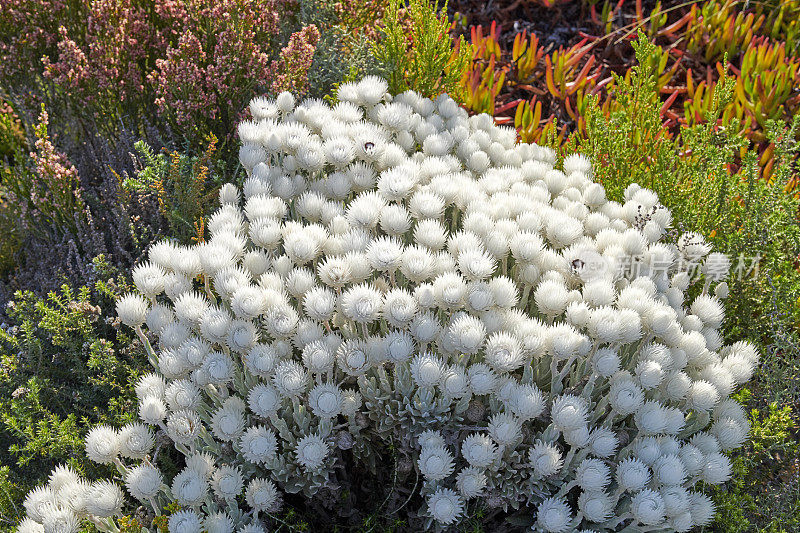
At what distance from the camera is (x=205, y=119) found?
3.10 metres

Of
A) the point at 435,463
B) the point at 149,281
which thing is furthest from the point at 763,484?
the point at 149,281

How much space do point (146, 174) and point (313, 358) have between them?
4.68 feet

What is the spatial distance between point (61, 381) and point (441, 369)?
1.69 meters

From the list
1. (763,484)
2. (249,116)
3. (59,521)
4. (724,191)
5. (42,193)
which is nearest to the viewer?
(59,521)

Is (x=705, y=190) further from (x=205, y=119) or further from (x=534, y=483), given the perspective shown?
(x=205, y=119)

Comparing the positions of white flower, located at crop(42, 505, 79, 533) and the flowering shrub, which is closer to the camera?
white flower, located at crop(42, 505, 79, 533)

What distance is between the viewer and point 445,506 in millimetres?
1575

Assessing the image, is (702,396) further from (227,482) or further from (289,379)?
(227,482)

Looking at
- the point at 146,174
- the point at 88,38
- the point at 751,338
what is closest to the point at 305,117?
the point at 146,174

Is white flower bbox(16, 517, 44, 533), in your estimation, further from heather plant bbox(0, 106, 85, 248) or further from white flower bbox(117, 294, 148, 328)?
heather plant bbox(0, 106, 85, 248)

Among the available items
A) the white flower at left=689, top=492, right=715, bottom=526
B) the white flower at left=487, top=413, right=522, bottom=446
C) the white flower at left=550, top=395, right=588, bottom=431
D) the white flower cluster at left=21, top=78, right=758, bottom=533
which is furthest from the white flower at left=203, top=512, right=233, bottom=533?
the white flower at left=689, top=492, right=715, bottom=526

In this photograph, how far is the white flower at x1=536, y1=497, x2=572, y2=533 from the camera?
1.57 m

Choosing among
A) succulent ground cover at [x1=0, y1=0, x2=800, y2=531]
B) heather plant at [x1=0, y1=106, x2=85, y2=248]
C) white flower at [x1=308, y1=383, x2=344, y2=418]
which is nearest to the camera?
white flower at [x1=308, y1=383, x2=344, y2=418]

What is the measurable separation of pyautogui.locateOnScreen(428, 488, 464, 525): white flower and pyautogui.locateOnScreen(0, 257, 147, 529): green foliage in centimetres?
108
